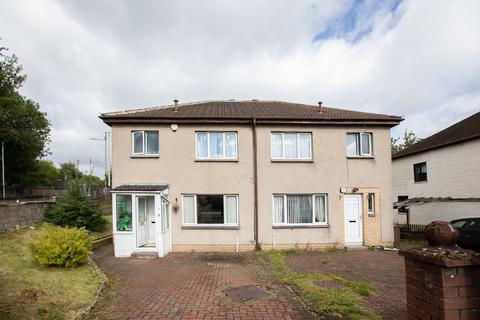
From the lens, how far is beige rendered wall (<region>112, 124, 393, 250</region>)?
508 inches

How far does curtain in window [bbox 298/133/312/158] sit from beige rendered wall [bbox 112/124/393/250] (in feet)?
0.91

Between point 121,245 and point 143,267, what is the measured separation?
7.45 feet

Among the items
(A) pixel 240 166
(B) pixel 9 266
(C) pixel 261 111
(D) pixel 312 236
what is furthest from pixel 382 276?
(B) pixel 9 266

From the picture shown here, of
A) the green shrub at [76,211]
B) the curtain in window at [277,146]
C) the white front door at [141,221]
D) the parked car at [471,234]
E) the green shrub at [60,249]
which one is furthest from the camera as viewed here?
the green shrub at [76,211]

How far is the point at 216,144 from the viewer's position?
43.7 feet

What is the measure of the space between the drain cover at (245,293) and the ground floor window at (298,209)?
5.63m

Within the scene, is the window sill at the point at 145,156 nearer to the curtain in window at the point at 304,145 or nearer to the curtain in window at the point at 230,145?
the curtain in window at the point at 230,145

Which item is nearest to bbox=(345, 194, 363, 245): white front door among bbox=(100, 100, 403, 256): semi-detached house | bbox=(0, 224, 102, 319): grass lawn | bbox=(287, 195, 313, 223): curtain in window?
bbox=(100, 100, 403, 256): semi-detached house

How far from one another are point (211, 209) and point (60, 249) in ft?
19.8

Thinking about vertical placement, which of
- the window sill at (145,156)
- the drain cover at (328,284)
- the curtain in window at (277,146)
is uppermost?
the curtain in window at (277,146)

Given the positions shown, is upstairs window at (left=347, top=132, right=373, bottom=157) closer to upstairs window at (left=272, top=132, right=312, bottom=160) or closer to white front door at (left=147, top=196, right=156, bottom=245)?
upstairs window at (left=272, top=132, right=312, bottom=160)

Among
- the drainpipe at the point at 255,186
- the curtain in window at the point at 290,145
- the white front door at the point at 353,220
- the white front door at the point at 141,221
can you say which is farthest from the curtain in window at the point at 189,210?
the white front door at the point at 353,220

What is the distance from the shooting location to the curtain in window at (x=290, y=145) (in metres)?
13.4

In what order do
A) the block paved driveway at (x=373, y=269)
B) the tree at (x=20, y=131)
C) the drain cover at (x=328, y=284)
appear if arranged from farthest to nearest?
the tree at (x=20, y=131), the drain cover at (x=328, y=284), the block paved driveway at (x=373, y=269)
